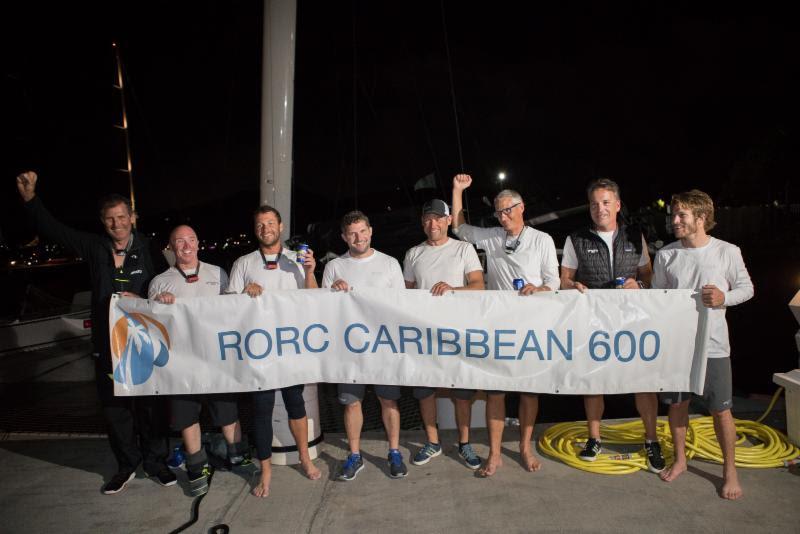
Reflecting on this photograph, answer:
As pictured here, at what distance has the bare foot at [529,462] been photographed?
3.96 metres

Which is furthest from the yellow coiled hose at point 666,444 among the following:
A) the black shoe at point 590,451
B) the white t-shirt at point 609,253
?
the white t-shirt at point 609,253

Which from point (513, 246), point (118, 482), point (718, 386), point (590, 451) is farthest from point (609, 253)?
point (118, 482)

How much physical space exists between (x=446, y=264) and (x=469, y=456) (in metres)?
1.46

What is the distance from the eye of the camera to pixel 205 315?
400cm

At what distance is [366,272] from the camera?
4035mm

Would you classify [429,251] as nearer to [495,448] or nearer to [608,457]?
[495,448]

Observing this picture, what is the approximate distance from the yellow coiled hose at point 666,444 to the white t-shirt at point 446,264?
153cm

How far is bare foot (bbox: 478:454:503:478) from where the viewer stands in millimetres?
3893

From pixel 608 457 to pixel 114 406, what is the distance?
375 centimetres

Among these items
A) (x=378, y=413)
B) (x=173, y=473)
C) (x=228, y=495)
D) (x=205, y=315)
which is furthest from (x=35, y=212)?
(x=378, y=413)

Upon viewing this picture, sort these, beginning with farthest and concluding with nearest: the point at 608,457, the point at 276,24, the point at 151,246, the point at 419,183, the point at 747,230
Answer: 1. the point at 747,230
2. the point at 419,183
3. the point at 276,24
4. the point at 151,246
5. the point at 608,457

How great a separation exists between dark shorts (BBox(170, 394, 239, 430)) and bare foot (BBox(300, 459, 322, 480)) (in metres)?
0.66

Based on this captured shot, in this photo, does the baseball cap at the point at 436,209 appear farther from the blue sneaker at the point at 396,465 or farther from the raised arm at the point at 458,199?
the blue sneaker at the point at 396,465

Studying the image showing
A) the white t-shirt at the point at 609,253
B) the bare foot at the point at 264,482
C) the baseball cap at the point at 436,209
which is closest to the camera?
the bare foot at the point at 264,482
